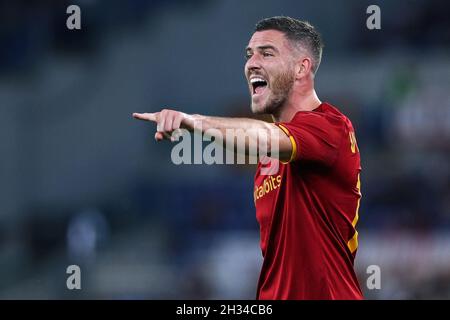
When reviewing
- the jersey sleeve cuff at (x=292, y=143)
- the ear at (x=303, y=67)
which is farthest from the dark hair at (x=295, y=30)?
the jersey sleeve cuff at (x=292, y=143)

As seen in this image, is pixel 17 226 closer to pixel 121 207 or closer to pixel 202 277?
pixel 121 207

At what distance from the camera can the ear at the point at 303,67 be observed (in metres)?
4.08

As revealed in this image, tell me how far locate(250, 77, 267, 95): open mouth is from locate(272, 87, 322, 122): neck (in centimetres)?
13

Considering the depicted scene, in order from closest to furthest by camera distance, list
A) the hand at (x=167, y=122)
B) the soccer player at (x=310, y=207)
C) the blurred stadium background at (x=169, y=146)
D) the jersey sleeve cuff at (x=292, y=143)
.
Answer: the hand at (x=167, y=122)
the jersey sleeve cuff at (x=292, y=143)
the soccer player at (x=310, y=207)
the blurred stadium background at (x=169, y=146)

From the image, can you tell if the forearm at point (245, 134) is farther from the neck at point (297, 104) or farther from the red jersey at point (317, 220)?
the neck at point (297, 104)

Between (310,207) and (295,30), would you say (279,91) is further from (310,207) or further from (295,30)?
(310,207)

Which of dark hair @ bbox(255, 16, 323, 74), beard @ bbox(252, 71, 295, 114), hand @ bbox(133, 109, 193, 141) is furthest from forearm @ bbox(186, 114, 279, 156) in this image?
dark hair @ bbox(255, 16, 323, 74)

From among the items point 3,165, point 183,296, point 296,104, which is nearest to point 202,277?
point 183,296

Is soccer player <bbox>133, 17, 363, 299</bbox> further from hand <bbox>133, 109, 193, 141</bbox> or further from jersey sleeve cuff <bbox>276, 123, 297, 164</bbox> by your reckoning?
hand <bbox>133, 109, 193, 141</bbox>

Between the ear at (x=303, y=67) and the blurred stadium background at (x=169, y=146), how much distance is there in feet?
18.9

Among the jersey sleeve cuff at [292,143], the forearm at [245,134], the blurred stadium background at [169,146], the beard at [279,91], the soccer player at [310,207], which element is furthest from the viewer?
the blurred stadium background at [169,146]

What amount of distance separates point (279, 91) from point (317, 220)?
0.66m

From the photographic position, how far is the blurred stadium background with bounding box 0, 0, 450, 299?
1037cm

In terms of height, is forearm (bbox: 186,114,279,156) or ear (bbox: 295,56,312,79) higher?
ear (bbox: 295,56,312,79)
